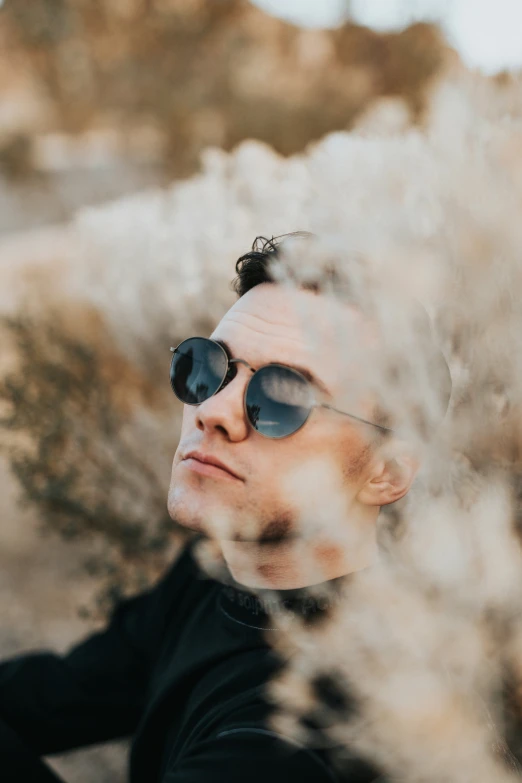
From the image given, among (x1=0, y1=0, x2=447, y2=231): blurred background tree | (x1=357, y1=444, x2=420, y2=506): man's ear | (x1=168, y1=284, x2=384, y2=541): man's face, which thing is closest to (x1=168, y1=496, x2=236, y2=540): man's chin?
(x1=168, y1=284, x2=384, y2=541): man's face

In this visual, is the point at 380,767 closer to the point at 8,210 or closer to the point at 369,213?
the point at 369,213

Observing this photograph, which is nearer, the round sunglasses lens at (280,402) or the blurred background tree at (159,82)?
the round sunglasses lens at (280,402)

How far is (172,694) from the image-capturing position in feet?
5.60

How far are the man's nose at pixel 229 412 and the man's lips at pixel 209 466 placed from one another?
76mm

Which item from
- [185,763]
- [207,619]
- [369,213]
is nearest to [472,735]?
[185,763]

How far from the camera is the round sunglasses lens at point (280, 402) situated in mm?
1718

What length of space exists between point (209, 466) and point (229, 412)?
0.53 ft

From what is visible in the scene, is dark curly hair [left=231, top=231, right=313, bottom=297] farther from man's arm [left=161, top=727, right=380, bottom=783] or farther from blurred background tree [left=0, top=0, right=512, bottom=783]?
man's arm [left=161, top=727, right=380, bottom=783]

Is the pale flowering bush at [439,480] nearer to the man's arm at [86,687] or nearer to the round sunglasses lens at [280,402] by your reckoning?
the round sunglasses lens at [280,402]

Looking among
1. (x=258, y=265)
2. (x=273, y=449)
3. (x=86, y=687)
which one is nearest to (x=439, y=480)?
(x=273, y=449)

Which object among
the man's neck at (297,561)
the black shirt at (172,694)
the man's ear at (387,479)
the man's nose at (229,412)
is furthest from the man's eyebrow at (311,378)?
the black shirt at (172,694)

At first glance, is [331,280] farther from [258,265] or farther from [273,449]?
[273,449]

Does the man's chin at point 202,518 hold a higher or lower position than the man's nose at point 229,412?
lower

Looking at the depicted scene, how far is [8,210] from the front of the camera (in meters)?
9.27
